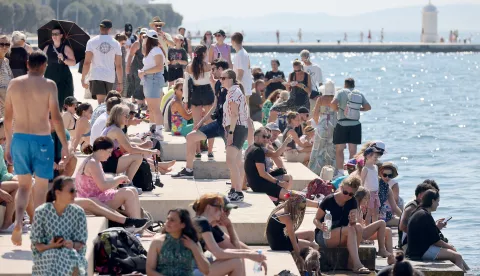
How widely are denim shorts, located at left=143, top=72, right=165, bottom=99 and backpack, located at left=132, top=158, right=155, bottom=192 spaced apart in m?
3.31

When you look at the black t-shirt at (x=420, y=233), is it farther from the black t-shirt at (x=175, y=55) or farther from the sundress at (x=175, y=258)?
the black t-shirt at (x=175, y=55)

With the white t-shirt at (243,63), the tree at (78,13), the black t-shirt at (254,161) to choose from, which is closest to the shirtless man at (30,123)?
the black t-shirt at (254,161)

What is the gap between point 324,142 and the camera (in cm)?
1752

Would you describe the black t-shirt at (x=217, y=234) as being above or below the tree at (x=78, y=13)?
above

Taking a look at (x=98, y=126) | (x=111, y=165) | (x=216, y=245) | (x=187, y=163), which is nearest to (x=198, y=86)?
(x=187, y=163)

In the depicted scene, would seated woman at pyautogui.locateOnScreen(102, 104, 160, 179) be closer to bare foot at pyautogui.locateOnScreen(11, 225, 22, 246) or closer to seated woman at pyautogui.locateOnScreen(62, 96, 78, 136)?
seated woman at pyautogui.locateOnScreen(62, 96, 78, 136)

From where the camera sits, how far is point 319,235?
11.6m

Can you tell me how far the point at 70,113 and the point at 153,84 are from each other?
5.77 feet

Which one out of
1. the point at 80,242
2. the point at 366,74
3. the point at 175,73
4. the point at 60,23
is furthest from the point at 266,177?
the point at 366,74

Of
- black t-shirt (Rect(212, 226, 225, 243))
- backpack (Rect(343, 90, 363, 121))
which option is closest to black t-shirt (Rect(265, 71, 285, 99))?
backpack (Rect(343, 90, 363, 121))

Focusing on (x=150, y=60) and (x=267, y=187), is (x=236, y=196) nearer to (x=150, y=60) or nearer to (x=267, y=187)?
(x=267, y=187)

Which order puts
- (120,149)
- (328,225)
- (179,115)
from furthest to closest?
Result: 1. (179,115)
2. (120,149)
3. (328,225)

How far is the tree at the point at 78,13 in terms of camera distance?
134 meters

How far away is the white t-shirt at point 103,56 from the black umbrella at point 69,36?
17 cm
